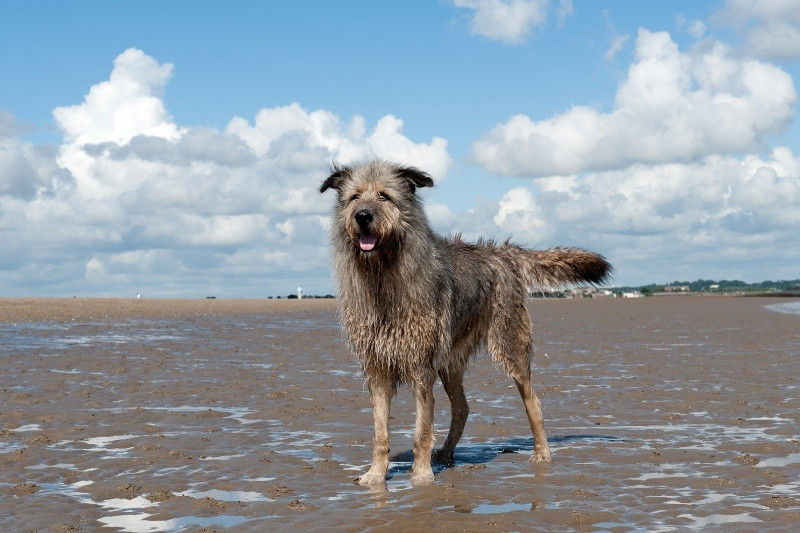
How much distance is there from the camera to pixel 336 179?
29.2 feet

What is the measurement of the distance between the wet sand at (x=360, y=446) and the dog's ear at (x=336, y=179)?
2.93 m

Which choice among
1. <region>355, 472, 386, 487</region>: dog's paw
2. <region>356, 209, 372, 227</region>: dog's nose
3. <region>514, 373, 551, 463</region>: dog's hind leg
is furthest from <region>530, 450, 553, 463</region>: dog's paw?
<region>356, 209, 372, 227</region>: dog's nose

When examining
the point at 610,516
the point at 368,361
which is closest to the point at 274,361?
the point at 368,361

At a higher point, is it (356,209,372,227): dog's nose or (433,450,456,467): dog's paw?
(356,209,372,227): dog's nose

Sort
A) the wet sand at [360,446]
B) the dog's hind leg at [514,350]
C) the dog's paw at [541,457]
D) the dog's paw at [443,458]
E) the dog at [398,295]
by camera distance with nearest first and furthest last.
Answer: the wet sand at [360,446] → the dog at [398,295] → the dog's paw at [541,457] → the dog's paw at [443,458] → the dog's hind leg at [514,350]

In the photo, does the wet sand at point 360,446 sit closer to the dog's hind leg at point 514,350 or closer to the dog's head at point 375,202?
the dog's hind leg at point 514,350

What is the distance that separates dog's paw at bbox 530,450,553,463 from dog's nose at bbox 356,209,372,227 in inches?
133

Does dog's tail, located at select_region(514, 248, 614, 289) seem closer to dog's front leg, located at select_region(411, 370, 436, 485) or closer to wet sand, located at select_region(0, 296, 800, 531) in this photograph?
wet sand, located at select_region(0, 296, 800, 531)

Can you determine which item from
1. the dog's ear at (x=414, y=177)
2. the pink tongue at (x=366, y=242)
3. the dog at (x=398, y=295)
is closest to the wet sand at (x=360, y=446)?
the dog at (x=398, y=295)

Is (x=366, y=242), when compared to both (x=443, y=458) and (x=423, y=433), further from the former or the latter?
(x=443, y=458)

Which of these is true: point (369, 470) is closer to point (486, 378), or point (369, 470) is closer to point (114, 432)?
point (114, 432)

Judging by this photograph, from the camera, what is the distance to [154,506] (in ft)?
25.5

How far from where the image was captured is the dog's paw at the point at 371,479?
28.0 feet

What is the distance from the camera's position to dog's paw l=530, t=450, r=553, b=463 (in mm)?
9656
